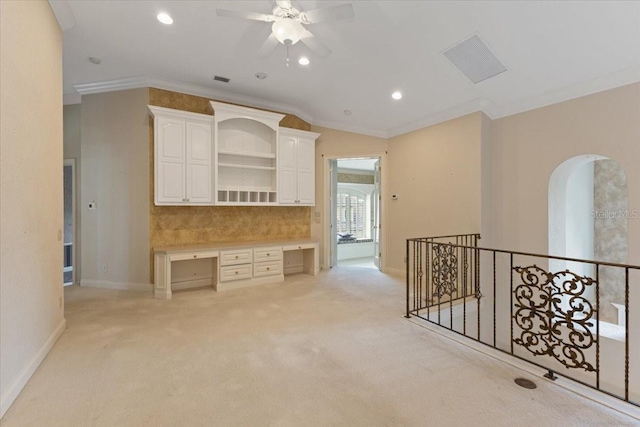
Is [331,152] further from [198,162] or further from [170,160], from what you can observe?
[170,160]

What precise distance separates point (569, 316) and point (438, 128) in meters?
3.87

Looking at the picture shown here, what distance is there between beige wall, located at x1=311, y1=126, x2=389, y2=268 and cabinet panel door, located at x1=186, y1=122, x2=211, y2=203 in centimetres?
231

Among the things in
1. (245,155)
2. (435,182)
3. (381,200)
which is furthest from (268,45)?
(381,200)

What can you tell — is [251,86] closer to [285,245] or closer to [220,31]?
[220,31]

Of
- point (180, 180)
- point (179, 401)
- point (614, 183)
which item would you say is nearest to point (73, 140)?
point (180, 180)

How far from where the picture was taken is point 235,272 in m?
4.76

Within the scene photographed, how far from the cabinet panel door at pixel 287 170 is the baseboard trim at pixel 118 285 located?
258cm

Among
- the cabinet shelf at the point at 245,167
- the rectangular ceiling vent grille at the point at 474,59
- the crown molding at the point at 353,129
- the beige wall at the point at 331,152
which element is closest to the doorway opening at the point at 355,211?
the beige wall at the point at 331,152

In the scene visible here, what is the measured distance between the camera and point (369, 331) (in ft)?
10.2

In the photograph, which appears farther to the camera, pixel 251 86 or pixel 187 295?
pixel 251 86

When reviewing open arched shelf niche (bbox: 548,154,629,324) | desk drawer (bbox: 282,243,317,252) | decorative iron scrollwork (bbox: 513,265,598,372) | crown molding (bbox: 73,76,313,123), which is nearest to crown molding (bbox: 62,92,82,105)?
crown molding (bbox: 73,76,313,123)

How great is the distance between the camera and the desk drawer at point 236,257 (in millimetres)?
4645

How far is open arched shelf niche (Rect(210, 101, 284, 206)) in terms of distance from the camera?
493 cm

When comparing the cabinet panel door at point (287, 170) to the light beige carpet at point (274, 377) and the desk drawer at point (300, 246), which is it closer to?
the desk drawer at point (300, 246)
